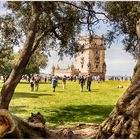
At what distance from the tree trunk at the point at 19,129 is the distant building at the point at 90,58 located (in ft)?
53.6

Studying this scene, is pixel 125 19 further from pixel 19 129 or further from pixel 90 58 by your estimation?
pixel 90 58

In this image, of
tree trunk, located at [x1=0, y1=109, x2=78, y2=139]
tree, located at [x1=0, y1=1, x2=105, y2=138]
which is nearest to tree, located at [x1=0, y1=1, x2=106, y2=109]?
tree, located at [x1=0, y1=1, x2=105, y2=138]

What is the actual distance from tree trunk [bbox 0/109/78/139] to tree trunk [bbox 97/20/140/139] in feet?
6.59

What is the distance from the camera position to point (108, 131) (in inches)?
528

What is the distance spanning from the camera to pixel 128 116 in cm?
1295

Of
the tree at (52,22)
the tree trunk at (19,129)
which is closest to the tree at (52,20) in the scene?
the tree at (52,22)

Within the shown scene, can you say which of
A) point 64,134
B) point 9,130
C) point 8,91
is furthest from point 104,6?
point 9,130

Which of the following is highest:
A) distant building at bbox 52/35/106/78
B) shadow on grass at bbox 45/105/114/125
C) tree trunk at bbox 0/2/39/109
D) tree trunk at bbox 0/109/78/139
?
distant building at bbox 52/35/106/78

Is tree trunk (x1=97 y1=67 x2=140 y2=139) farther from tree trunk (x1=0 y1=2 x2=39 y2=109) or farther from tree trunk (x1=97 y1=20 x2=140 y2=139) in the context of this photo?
tree trunk (x1=0 y1=2 x2=39 y2=109)

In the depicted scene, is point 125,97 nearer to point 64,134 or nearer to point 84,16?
point 64,134

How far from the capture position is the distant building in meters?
30.9

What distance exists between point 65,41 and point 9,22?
12.4 ft

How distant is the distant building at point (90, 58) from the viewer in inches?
1218

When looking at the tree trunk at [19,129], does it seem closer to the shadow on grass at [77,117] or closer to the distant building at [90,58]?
the shadow on grass at [77,117]
